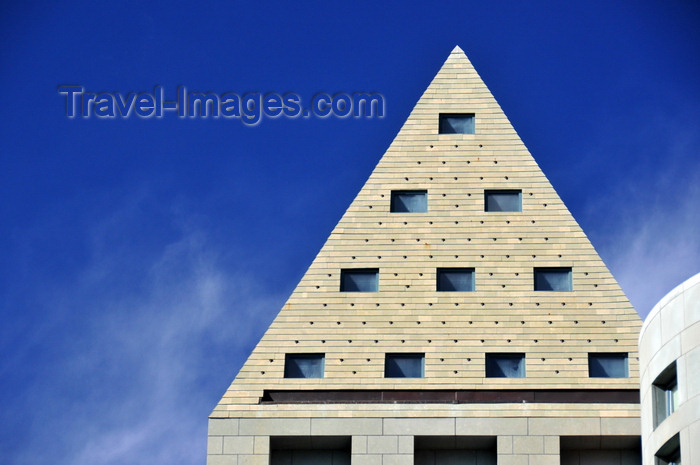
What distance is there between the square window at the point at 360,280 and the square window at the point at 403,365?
124 inches

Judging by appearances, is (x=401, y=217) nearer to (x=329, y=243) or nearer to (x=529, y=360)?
(x=329, y=243)

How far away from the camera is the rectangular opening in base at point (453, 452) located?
71500 mm

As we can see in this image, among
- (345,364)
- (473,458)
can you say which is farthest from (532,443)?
(345,364)

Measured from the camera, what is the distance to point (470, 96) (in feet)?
266

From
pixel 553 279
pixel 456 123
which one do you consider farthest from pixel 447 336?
pixel 456 123

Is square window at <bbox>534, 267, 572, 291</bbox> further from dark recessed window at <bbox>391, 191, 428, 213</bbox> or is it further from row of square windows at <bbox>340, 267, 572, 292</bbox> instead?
dark recessed window at <bbox>391, 191, 428, 213</bbox>

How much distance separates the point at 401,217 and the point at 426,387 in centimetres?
771

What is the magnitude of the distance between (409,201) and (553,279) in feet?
21.9

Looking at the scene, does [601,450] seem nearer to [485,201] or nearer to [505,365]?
[505,365]

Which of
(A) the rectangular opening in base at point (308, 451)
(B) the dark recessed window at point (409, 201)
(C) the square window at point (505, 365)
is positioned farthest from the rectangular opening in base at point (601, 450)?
(B) the dark recessed window at point (409, 201)

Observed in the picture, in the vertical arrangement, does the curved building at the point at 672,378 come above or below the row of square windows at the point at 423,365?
below

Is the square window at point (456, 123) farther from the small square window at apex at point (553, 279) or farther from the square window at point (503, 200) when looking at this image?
the small square window at apex at point (553, 279)

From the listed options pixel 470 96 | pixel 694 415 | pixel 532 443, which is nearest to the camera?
pixel 694 415

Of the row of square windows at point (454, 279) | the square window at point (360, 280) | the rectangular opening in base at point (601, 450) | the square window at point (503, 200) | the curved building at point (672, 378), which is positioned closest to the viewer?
the curved building at point (672, 378)
